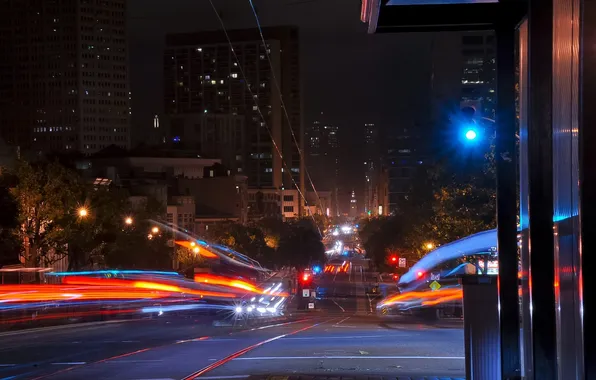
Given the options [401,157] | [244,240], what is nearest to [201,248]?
[244,240]

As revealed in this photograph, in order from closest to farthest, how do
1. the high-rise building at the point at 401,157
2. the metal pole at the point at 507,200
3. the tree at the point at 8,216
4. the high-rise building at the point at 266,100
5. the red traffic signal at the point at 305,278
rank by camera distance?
the metal pole at the point at 507,200, the tree at the point at 8,216, the red traffic signal at the point at 305,278, the high-rise building at the point at 401,157, the high-rise building at the point at 266,100

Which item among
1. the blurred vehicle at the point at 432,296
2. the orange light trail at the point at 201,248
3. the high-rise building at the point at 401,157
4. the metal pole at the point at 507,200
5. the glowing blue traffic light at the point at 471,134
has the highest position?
the high-rise building at the point at 401,157

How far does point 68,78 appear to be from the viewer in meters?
168

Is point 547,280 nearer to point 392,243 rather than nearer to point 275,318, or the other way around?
point 275,318

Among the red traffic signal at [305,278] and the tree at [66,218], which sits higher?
the tree at [66,218]

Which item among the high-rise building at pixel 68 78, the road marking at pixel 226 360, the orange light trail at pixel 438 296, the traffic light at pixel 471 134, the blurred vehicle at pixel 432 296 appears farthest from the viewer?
the high-rise building at pixel 68 78

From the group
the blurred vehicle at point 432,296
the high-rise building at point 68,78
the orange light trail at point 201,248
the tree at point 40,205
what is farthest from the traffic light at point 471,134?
the high-rise building at point 68,78

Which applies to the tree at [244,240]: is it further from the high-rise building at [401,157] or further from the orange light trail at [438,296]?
the high-rise building at [401,157]

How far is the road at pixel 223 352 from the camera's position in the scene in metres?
13.8

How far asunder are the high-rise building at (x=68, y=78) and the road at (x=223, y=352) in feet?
481

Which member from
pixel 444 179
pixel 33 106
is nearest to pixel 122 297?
pixel 444 179

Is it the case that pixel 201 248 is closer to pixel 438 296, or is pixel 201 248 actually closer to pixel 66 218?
pixel 66 218

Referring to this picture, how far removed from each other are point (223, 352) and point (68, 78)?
15914cm

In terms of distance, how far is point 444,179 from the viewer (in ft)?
108
